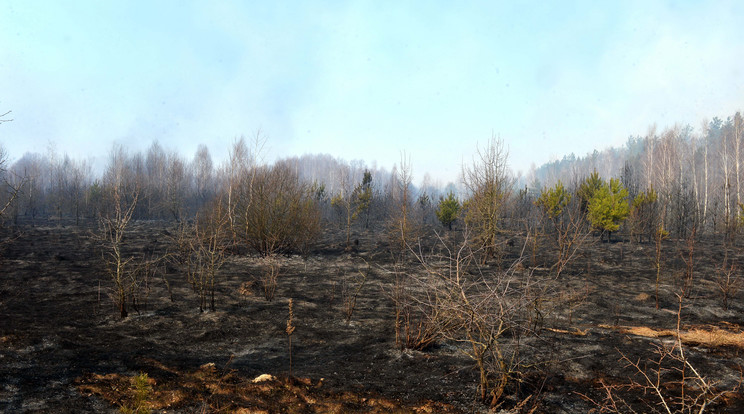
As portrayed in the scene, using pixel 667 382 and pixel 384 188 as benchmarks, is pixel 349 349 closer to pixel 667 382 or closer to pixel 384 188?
pixel 667 382

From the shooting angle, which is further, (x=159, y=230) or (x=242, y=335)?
(x=159, y=230)

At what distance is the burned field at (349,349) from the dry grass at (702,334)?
→ 0.03 metres

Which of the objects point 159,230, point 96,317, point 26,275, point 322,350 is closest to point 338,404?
point 322,350

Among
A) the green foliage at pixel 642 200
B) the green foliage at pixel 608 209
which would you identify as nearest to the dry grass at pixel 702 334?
the green foliage at pixel 608 209

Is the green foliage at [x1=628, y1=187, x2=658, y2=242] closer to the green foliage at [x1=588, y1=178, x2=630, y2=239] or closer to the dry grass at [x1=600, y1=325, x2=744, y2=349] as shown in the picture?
the green foliage at [x1=588, y1=178, x2=630, y2=239]

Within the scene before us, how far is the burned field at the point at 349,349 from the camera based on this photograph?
396 cm

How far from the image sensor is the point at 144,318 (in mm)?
6879

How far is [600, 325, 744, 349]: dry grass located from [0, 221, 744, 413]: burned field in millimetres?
28

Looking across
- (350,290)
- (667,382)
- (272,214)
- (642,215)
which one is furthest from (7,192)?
(642,215)

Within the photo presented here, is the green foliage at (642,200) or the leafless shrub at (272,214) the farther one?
the green foliage at (642,200)

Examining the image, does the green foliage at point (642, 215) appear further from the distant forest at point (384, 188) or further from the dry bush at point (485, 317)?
the dry bush at point (485, 317)

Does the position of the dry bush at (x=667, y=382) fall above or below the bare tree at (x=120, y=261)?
below

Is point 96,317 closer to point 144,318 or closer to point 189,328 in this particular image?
point 144,318

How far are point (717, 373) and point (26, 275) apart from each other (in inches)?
544
